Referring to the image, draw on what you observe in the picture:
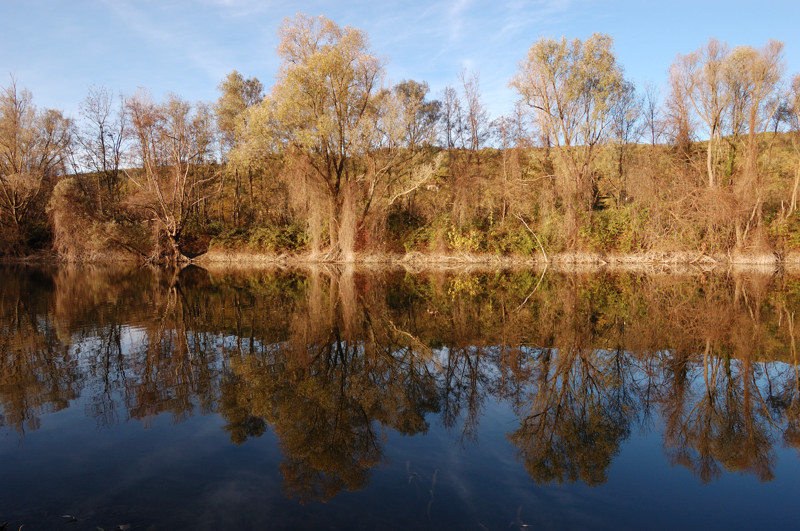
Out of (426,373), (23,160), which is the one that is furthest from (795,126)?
(23,160)

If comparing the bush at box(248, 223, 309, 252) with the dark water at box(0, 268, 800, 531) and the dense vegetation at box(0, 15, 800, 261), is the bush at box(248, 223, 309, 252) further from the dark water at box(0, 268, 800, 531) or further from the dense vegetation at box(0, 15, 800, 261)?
the dark water at box(0, 268, 800, 531)

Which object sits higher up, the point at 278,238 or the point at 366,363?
the point at 278,238

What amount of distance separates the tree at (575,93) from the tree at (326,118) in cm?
1079

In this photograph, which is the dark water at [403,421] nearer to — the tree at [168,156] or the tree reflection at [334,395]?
the tree reflection at [334,395]

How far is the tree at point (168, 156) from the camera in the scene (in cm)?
3350

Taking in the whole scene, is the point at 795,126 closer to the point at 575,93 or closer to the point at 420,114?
the point at 575,93

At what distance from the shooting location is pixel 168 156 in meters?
34.8

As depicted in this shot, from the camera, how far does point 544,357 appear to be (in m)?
8.52

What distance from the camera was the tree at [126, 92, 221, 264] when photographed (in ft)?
110

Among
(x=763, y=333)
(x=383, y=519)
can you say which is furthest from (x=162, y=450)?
(x=763, y=333)

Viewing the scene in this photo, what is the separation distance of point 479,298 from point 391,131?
17886 mm

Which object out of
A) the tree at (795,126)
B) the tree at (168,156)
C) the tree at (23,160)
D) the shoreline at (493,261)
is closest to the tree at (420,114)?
the shoreline at (493,261)

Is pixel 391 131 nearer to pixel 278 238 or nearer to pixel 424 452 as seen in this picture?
pixel 278 238

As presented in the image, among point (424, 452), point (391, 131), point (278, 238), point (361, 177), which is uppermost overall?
point (391, 131)
